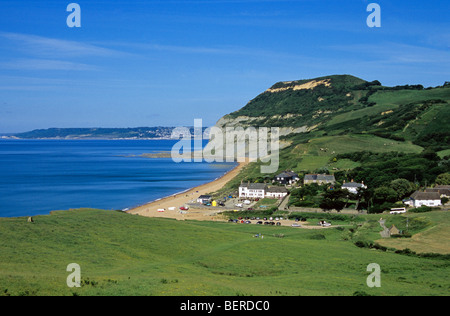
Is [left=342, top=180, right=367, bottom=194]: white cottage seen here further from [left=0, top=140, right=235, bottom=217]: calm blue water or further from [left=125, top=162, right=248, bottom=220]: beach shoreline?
[left=0, top=140, right=235, bottom=217]: calm blue water

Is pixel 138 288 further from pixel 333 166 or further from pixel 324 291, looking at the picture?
pixel 333 166

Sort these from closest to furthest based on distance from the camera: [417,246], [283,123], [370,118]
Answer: [417,246], [370,118], [283,123]

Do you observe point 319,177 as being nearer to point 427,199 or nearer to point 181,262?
point 427,199

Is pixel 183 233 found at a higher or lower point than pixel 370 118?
lower

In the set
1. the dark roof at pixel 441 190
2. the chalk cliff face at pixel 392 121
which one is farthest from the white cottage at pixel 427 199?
the chalk cliff face at pixel 392 121

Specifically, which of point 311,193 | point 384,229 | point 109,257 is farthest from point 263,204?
point 109,257

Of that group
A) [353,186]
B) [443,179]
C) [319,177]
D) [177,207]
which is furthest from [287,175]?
[443,179]
